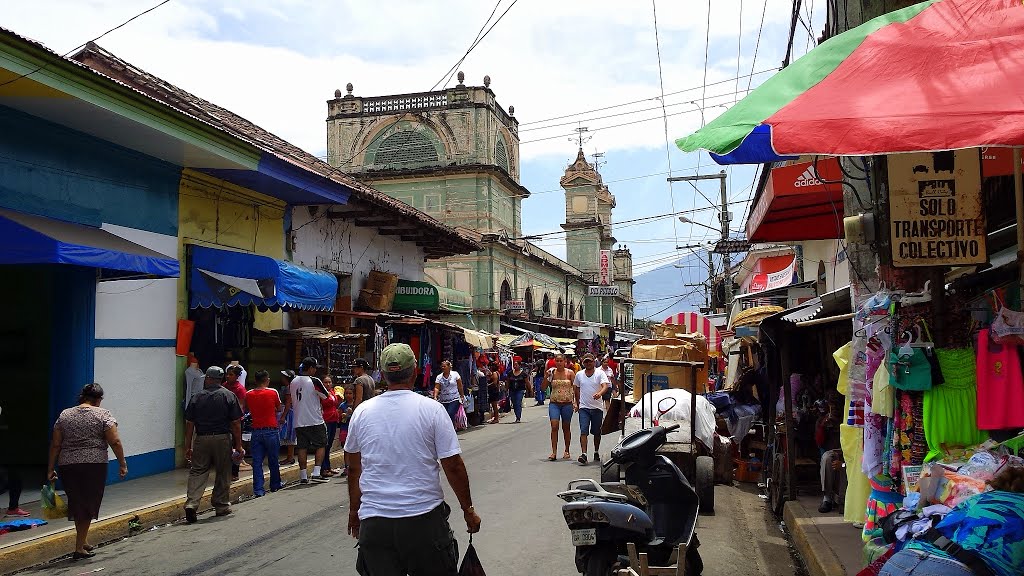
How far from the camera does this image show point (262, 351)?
626 inches

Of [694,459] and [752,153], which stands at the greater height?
[752,153]

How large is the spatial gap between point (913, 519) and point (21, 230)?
29.6 feet

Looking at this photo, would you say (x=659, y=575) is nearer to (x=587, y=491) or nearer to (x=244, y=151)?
(x=587, y=491)

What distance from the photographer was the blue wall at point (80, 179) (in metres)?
10.1

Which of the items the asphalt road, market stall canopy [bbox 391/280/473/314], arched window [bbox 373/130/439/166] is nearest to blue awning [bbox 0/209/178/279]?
the asphalt road

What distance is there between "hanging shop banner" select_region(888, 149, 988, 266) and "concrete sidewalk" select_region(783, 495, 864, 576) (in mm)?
2327

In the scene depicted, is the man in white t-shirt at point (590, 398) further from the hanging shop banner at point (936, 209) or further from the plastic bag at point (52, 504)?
the hanging shop banner at point (936, 209)

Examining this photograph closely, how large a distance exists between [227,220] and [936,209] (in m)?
11.8

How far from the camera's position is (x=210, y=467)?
9.75 m

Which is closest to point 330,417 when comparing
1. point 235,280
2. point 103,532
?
point 235,280

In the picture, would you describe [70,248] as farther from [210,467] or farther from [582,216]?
[582,216]

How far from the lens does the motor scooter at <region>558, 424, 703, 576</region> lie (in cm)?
532

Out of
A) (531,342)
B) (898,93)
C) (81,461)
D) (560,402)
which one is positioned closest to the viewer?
(898,93)

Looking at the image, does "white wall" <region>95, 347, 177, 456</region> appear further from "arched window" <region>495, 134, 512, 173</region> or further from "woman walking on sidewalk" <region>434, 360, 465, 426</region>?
"arched window" <region>495, 134, 512, 173</region>
